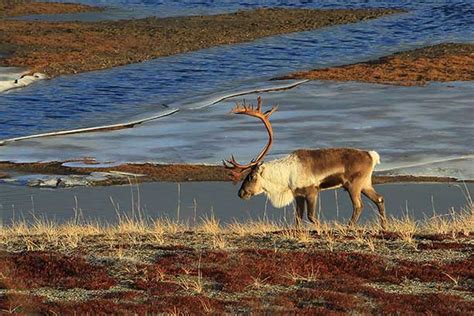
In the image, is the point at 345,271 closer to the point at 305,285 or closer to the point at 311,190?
the point at 305,285

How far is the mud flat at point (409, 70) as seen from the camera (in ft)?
111

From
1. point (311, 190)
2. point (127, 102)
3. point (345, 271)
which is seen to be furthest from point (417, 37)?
point (345, 271)

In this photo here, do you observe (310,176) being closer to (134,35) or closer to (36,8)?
(134,35)

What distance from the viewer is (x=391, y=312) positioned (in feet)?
33.8

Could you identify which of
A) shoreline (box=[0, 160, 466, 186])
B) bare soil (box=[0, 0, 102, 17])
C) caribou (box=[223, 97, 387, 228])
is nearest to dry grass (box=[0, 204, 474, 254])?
caribou (box=[223, 97, 387, 228])

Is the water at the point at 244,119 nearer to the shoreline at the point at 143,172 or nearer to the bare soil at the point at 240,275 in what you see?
the shoreline at the point at 143,172

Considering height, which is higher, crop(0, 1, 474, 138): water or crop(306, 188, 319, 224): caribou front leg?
crop(306, 188, 319, 224): caribou front leg

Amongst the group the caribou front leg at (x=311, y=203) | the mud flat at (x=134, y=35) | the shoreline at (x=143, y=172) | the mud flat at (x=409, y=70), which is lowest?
the mud flat at (x=134, y=35)

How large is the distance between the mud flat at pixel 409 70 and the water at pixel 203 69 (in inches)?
65.3

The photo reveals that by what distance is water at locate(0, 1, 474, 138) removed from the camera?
3020 centimetres

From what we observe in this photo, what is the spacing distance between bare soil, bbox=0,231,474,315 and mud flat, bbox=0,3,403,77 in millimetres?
25630

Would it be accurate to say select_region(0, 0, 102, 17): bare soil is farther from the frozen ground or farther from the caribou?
the caribou

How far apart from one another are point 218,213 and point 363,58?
883 inches

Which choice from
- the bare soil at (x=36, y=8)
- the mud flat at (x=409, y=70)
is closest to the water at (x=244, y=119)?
the mud flat at (x=409, y=70)
